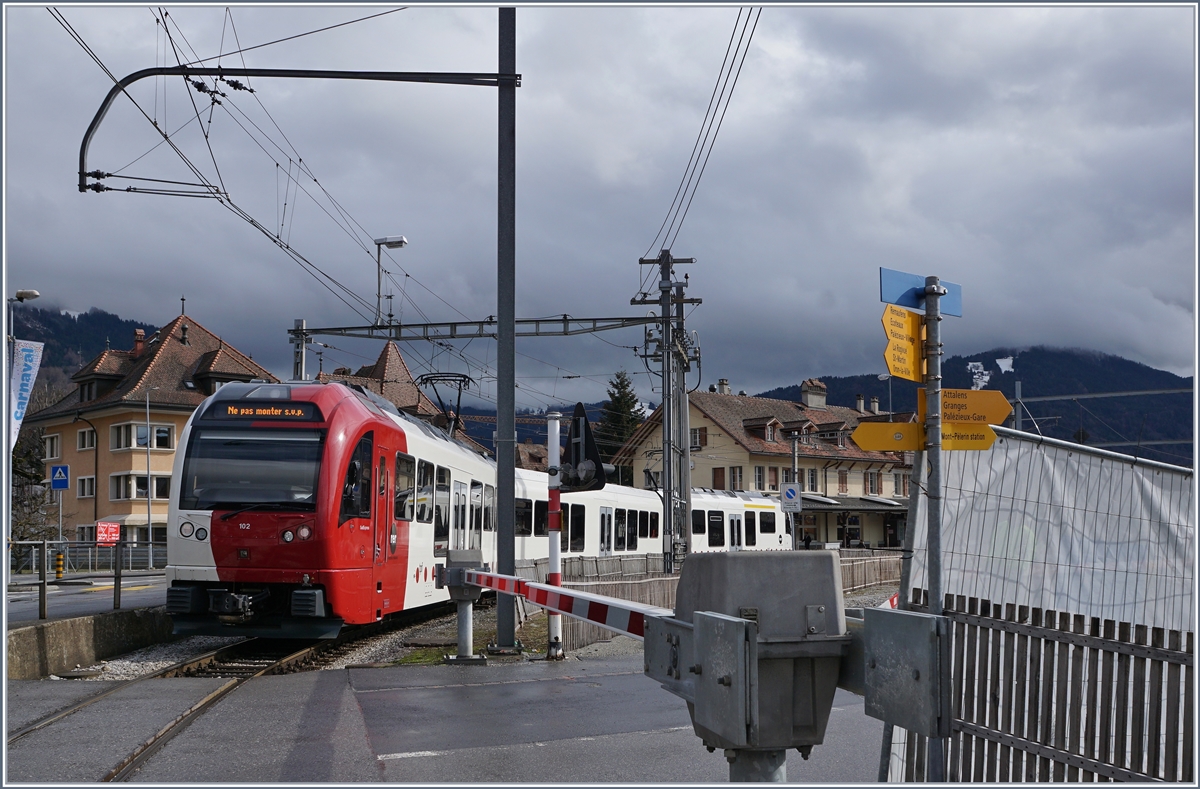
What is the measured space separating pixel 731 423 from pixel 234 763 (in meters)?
67.8

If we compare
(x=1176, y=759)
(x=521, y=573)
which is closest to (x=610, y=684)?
(x=1176, y=759)

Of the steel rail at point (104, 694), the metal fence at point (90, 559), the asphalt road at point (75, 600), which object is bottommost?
the metal fence at point (90, 559)

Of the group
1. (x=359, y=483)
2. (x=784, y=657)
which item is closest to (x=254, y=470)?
(x=359, y=483)

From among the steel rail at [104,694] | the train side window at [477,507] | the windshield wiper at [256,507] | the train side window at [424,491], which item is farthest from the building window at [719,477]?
the windshield wiper at [256,507]

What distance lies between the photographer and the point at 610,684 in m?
10.2

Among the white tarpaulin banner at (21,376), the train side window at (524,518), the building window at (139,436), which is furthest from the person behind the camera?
the building window at (139,436)

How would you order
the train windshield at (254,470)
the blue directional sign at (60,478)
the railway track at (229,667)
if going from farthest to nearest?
1. the blue directional sign at (60,478)
2. the train windshield at (254,470)
3. the railway track at (229,667)

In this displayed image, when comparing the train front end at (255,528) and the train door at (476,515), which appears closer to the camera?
the train front end at (255,528)

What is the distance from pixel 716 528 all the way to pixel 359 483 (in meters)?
27.8

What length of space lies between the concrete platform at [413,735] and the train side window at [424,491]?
17.8ft

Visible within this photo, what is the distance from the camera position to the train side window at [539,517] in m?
27.0

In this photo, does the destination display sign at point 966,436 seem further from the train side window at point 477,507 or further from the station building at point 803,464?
the station building at point 803,464

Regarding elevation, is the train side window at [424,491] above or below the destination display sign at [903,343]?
below

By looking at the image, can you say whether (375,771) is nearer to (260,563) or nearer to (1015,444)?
(1015,444)
